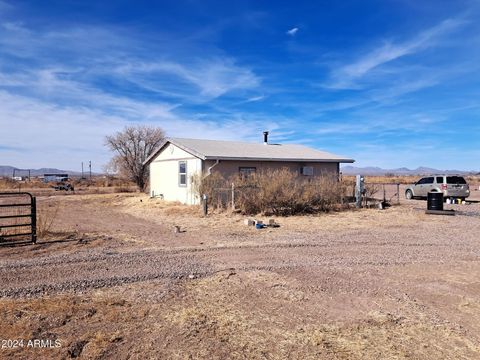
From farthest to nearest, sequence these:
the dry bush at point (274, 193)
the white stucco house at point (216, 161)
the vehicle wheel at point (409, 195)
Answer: the vehicle wheel at point (409, 195)
the white stucco house at point (216, 161)
the dry bush at point (274, 193)

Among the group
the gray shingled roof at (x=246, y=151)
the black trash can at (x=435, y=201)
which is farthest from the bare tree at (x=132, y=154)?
the black trash can at (x=435, y=201)

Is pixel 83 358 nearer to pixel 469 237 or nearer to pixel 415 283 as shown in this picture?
pixel 415 283

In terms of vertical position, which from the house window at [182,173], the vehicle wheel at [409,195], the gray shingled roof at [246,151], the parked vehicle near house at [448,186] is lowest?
the vehicle wheel at [409,195]

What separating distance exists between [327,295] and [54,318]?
3.67 meters

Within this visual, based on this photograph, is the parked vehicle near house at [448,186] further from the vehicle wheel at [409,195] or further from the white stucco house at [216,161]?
the white stucco house at [216,161]

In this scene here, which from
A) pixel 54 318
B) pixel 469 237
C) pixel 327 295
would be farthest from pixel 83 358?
pixel 469 237

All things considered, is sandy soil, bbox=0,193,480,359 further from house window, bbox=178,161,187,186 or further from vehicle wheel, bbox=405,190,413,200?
vehicle wheel, bbox=405,190,413,200

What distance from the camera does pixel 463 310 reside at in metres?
5.05

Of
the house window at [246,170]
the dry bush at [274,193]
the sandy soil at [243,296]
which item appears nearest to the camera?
the sandy soil at [243,296]

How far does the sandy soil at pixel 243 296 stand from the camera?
157 inches

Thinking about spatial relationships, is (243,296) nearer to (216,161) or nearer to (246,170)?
(216,161)

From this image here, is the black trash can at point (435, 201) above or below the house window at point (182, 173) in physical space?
below

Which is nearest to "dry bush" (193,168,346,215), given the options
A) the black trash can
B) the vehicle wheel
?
the black trash can

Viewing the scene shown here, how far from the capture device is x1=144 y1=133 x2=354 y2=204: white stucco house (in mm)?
18469
